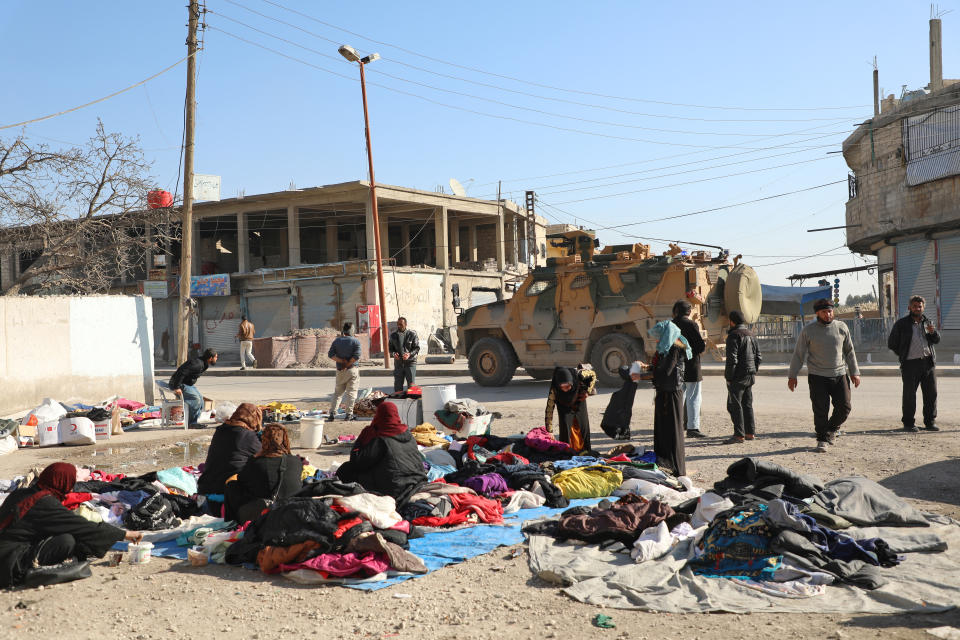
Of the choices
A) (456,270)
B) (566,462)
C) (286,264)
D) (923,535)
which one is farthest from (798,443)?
(286,264)

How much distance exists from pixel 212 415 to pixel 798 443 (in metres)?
8.86

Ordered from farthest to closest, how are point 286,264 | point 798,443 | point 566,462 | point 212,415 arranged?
point 286,264, point 212,415, point 798,443, point 566,462

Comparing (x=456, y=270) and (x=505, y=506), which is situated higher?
(x=456, y=270)

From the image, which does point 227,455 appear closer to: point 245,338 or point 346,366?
point 346,366

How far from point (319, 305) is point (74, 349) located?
736 inches

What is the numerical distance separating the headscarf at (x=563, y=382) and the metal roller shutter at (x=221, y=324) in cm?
2813

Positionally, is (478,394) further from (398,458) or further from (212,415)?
(398,458)

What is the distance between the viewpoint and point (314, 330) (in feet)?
94.6

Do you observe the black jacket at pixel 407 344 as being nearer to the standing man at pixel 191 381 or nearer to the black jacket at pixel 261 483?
the standing man at pixel 191 381

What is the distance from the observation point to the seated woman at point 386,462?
5.98m

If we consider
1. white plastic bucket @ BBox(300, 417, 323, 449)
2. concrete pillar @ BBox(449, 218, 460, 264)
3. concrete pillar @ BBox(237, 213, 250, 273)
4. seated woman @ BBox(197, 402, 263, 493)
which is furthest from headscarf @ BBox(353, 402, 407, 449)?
concrete pillar @ BBox(449, 218, 460, 264)

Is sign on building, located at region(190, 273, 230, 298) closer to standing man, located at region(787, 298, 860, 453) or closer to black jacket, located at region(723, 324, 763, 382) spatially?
black jacket, located at region(723, 324, 763, 382)

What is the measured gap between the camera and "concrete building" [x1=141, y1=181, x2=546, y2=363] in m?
31.7

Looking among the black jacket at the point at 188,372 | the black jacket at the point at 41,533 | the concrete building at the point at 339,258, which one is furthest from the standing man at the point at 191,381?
the concrete building at the point at 339,258
